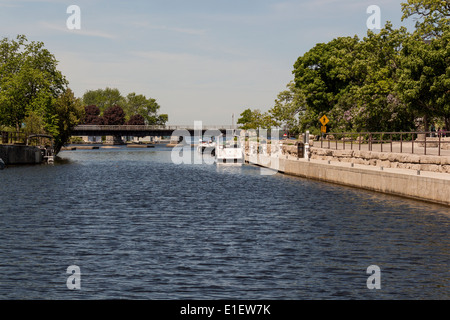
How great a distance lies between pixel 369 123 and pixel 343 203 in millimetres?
43534

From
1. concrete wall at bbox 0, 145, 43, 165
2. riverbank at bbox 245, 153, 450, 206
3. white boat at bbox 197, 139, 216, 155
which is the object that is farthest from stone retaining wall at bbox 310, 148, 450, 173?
white boat at bbox 197, 139, 216, 155

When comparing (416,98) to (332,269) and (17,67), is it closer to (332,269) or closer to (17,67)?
(332,269)

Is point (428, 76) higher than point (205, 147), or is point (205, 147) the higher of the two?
point (428, 76)

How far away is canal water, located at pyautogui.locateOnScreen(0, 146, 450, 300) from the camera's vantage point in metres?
13.9

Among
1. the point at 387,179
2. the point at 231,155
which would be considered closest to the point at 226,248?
the point at 387,179

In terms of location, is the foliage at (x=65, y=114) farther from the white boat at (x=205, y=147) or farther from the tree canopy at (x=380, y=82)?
the white boat at (x=205, y=147)

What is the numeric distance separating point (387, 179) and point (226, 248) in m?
16.5

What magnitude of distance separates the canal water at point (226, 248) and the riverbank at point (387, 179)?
0.68m

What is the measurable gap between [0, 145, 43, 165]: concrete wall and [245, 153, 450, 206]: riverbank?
40.9 meters

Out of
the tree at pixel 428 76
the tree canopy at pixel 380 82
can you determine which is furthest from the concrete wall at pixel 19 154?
the tree at pixel 428 76

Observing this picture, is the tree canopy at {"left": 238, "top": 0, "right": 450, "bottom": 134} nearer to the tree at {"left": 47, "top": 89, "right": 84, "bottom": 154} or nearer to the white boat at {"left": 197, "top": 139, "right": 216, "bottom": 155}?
the tree at {"left": 47, "top": 89, "right": 84, "bottom": 154}

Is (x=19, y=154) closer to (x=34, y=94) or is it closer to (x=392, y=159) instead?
(x=34, y=94)

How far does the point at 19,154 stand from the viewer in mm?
78688
